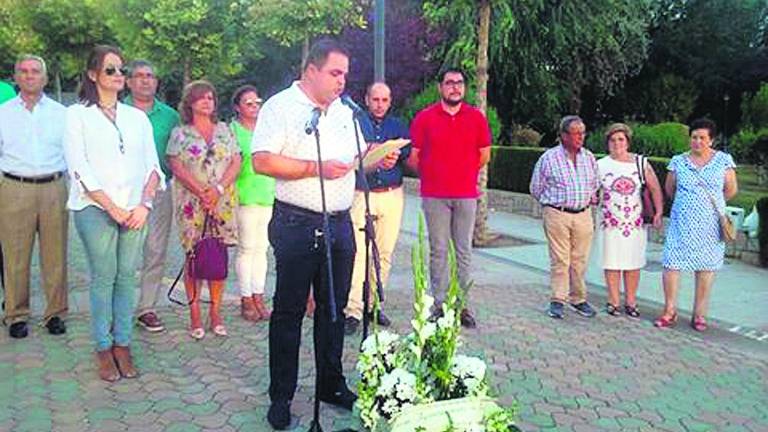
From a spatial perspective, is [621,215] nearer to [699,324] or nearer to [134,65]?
[699,324]

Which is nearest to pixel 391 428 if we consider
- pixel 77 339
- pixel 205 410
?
pixel 205 410

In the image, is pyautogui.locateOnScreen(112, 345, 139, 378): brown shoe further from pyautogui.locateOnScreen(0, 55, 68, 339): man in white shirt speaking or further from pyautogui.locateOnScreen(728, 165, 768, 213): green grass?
pyautogui.locateOnScreen(728, 165, 768, 213): green grass

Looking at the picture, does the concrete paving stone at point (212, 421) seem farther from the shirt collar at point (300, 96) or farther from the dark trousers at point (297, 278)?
the shirt collar at point (300, 96)

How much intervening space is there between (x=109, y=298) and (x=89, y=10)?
2709 centimetres

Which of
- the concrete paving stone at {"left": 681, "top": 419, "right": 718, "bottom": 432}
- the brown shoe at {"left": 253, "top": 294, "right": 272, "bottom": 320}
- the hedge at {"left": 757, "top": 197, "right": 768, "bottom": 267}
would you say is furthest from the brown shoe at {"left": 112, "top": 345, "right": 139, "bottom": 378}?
the hedge at {"left": 757, "top": 197, "right": 768, "bottom": 267}

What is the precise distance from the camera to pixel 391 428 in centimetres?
302

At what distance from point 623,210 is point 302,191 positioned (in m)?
3.49

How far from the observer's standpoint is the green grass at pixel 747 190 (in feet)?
38.1

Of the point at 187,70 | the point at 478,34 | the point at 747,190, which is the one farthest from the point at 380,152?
the point at 187,70

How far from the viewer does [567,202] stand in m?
6.30

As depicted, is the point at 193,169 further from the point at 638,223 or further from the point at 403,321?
the point at 638,223

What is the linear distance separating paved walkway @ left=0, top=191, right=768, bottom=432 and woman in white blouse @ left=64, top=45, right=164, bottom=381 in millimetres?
388

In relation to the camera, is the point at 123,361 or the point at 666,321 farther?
the point at 666,321

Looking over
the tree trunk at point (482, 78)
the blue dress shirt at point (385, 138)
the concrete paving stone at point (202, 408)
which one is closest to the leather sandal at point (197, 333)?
the concrete paving stone at point (202, 408)
